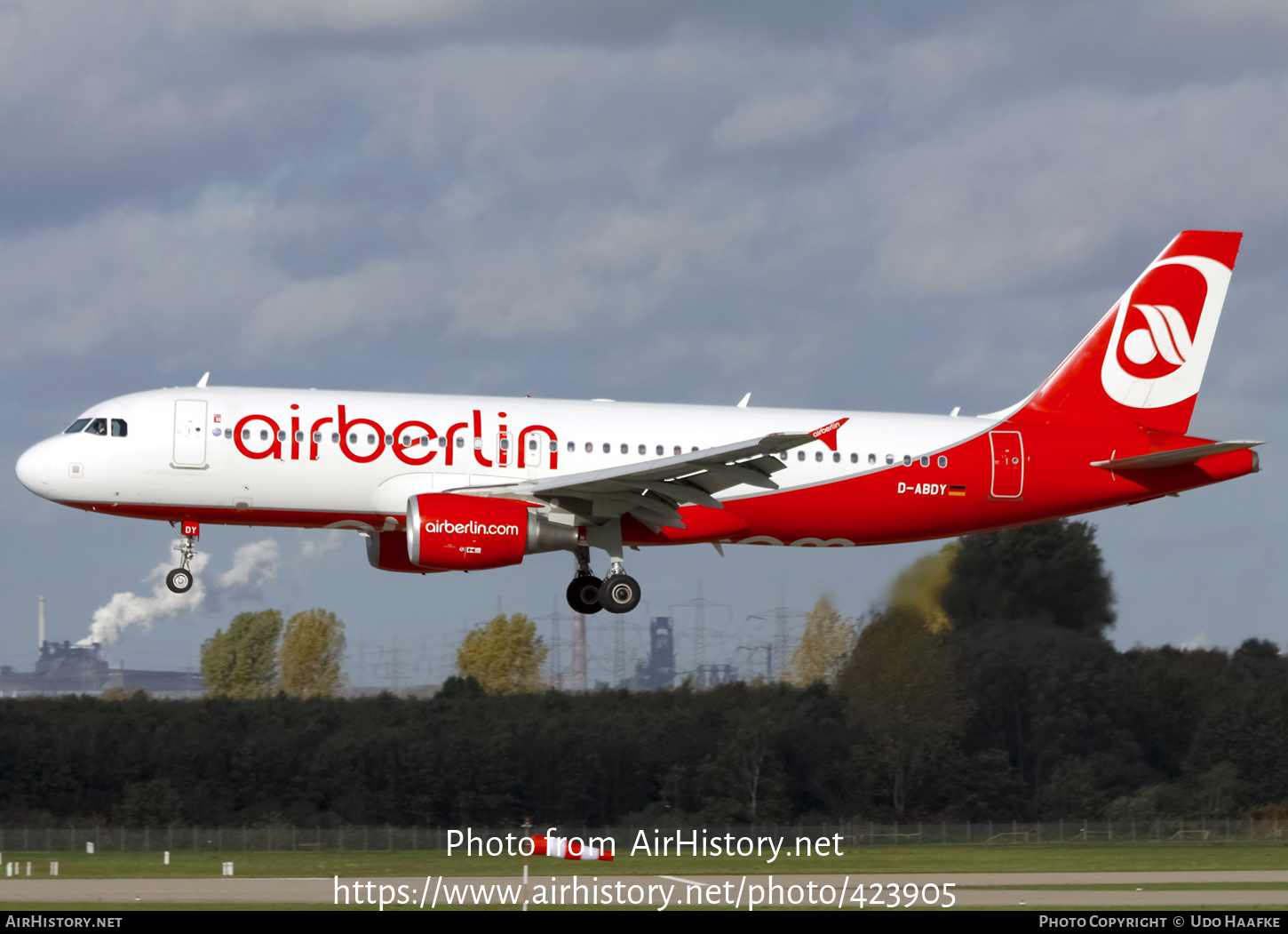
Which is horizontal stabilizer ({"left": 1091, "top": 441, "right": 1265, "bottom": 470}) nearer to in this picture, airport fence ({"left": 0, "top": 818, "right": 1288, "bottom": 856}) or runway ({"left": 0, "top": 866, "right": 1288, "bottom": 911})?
runway ({"left": 0, "top": 866, "right": 1288, "bottom": 911})

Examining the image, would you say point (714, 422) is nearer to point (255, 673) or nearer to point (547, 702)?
point (547, 702)

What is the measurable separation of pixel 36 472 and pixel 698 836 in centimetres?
3106

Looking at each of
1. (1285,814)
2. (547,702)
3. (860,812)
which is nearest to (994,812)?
(860,812)

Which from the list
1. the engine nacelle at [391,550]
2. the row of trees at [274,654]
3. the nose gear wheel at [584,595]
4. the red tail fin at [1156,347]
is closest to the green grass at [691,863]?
the nose gear wheel at [584,595]

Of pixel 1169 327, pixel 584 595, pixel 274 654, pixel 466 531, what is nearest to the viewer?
pixel 466 531

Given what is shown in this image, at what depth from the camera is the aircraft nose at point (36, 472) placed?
34.7 metres

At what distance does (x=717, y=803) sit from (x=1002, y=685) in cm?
1334

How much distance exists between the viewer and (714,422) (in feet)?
120

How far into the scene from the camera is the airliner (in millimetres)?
34312

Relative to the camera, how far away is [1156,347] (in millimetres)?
40438

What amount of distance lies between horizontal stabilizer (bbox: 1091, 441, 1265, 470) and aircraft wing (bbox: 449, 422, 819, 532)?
280 inches

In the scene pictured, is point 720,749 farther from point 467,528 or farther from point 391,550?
point 467,528

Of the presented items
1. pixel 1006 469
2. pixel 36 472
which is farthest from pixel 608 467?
pixel 36 472
